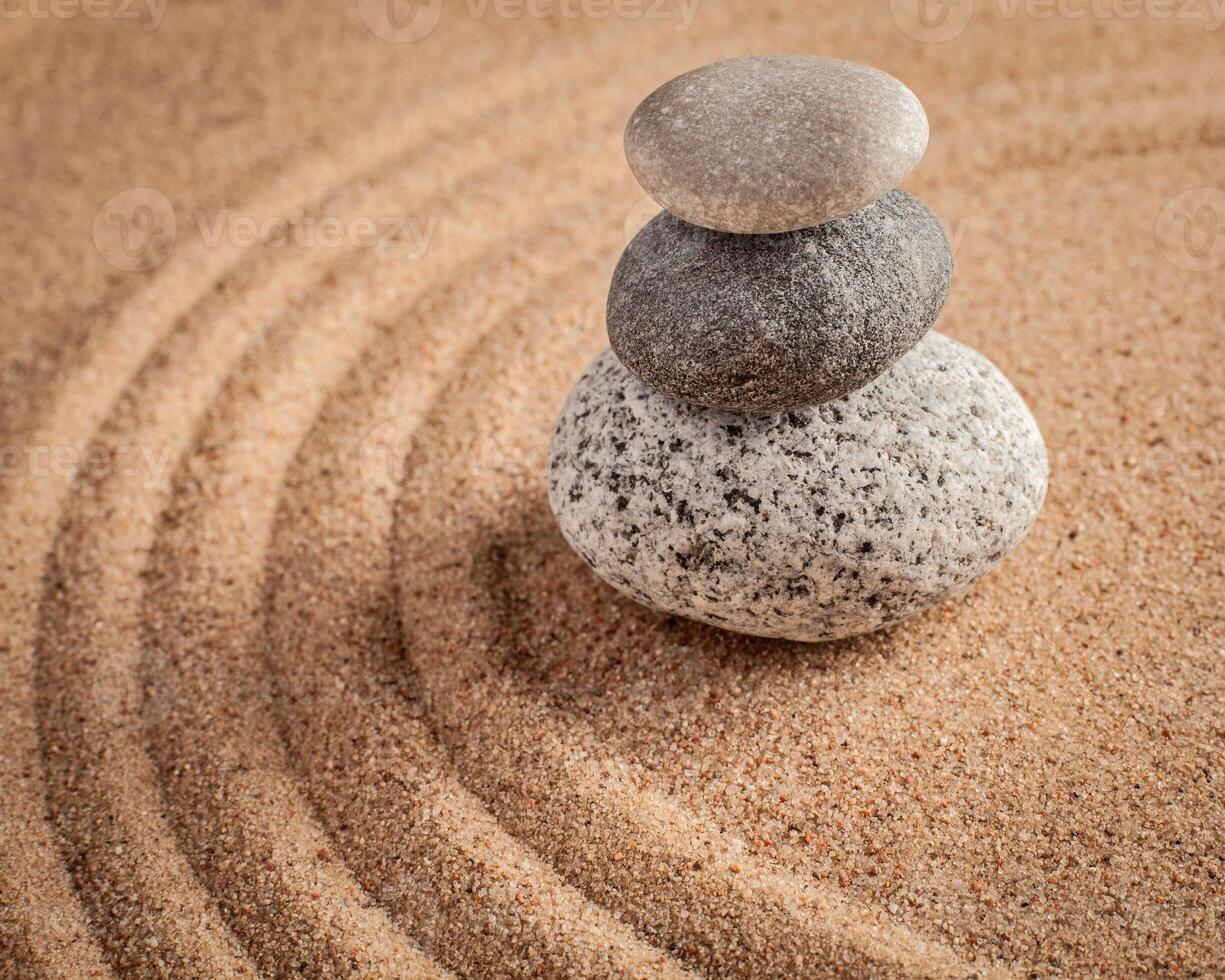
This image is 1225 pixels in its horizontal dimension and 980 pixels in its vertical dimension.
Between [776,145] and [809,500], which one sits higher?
[776,145]

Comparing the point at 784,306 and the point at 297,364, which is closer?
the point at 784,306

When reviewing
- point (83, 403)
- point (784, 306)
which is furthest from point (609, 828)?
point (83, 403)

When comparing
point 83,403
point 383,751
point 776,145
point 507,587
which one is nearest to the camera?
point 776,145

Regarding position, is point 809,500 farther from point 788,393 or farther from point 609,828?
point 609,828

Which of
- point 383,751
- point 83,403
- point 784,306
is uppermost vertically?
point 784,306

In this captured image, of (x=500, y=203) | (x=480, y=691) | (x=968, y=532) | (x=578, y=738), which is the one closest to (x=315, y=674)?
(x=480, y=691)

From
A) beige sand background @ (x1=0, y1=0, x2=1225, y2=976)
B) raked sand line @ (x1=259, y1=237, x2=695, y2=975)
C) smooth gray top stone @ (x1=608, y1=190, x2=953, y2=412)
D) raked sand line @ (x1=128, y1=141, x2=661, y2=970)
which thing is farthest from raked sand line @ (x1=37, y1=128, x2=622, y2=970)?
smooth gray top stone @ (x1=608, y1=190, x2=953, y2=412)

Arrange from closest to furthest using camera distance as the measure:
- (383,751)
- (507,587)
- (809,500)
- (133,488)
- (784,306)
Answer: (784,306)
(809,500)
(383,751)
(507,587)
(133,488)
